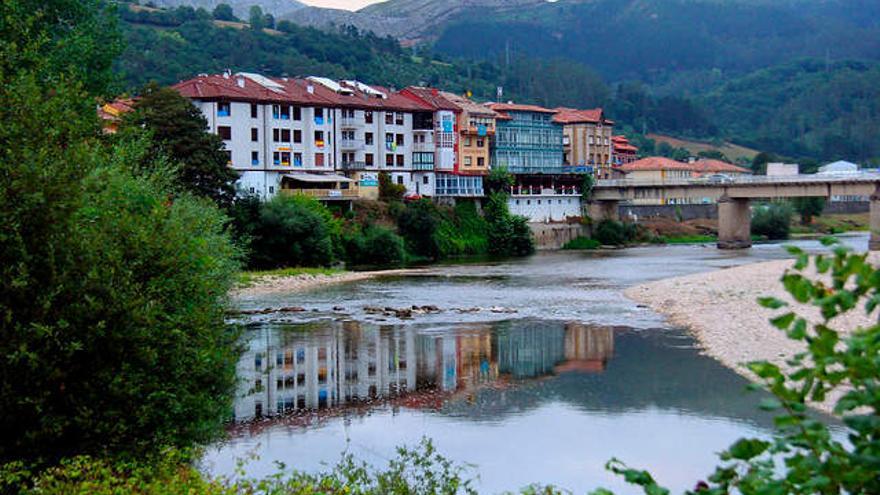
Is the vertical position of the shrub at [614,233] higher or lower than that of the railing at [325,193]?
lower

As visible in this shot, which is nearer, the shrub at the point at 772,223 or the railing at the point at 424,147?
the railing at the point at 424,147

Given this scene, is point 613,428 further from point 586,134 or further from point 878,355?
point 586,134

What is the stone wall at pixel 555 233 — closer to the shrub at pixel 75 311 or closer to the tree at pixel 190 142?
the tree at pixel 190 142

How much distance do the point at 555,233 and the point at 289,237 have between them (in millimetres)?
39689

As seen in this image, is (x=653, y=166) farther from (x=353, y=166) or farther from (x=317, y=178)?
(x=317, y=178)

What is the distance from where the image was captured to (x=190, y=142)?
63688mm

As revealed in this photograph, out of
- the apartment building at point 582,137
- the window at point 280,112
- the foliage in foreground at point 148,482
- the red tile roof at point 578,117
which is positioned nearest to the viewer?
the foliage in foreground at point 148,482

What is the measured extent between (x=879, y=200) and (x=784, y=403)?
8482cm

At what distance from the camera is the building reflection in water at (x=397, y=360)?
26.7 meters

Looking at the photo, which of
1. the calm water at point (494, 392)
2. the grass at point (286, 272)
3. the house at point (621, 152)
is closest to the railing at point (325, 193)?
the grass at point (286, 272)

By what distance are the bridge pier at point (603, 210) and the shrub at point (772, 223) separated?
567 inches

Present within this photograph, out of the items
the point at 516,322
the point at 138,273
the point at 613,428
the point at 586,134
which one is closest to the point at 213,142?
the point at 516,322

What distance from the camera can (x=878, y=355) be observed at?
504 centimetres

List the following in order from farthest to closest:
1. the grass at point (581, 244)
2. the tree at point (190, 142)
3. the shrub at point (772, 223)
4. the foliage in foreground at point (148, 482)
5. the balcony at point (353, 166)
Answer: the shrub at point (772, 223) < the grass at point (581, 244) < the balcony at point (353, 166) < the tree at point (190, 142) < the foliage in foreground at point (148, 482)
